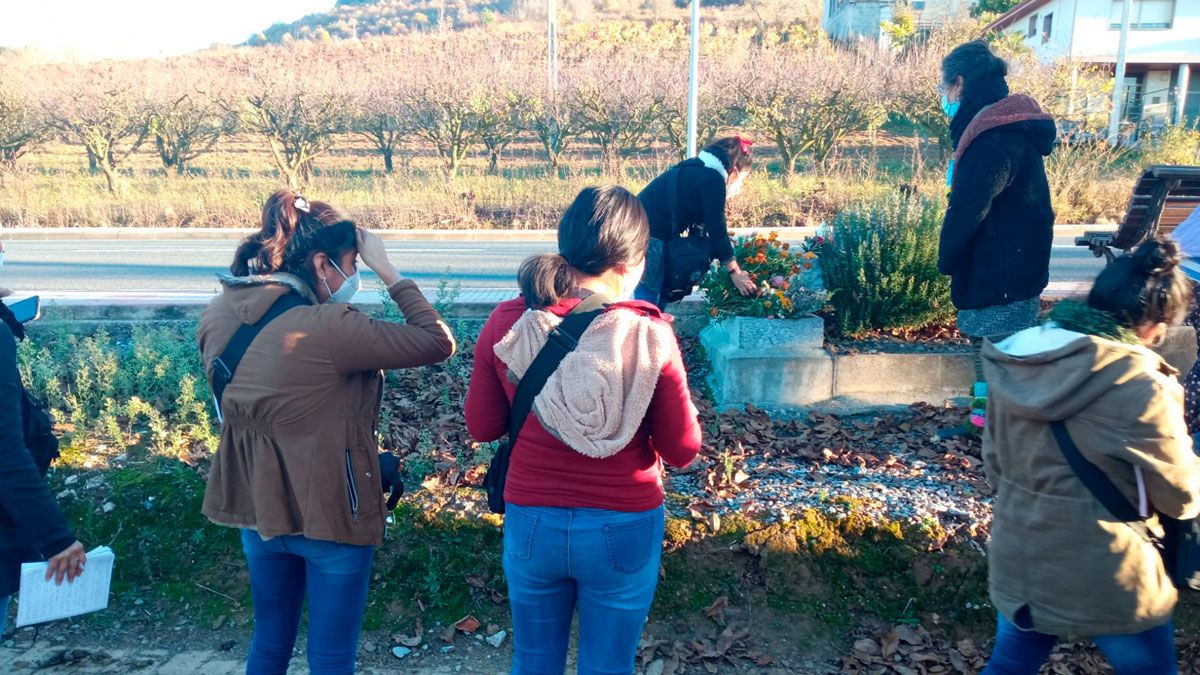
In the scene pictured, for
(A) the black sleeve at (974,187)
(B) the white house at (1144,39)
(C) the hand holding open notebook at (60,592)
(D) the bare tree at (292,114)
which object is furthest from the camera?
(B) the white house at (1144,39)

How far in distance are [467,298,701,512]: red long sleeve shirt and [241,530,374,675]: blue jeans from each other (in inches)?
23.5

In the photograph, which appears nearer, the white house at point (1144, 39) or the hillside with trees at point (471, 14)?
the white house at point (1144, 39)

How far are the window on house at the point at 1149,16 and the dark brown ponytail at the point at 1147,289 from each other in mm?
38578

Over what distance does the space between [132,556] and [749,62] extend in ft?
81.9

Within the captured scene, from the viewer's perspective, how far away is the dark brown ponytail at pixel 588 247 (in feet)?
7.28

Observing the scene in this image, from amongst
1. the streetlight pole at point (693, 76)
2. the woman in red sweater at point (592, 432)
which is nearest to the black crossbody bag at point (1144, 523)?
the woman in red sweater at point (592, 432)

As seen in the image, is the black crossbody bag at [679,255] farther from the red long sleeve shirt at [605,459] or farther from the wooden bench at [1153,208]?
the red long sleeve shirt at [605,459]

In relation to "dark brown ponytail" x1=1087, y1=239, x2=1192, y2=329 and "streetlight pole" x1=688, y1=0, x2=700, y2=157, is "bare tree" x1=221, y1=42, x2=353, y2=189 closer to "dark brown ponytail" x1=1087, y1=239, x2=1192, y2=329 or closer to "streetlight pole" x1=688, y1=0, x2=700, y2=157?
"streetlight pole" x1=688, y1=0, x2=700, y2=157

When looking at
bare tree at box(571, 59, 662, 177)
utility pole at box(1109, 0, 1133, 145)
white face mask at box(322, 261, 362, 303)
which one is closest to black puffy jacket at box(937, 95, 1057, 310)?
white face mask at box(322, 261, 362, 303)

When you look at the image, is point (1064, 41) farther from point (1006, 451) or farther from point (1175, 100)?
point (1006, 451)

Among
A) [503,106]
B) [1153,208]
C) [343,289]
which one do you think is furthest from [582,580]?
[503,106]

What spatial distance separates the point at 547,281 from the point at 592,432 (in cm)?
39

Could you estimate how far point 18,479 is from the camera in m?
2.33

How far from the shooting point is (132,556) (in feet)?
13.3
